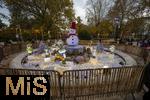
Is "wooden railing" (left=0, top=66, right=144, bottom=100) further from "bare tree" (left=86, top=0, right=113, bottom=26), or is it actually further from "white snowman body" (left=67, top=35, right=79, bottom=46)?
"bare tree" (left=86, top=0, right=113, bottom=26)

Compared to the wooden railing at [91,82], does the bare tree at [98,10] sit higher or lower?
higher

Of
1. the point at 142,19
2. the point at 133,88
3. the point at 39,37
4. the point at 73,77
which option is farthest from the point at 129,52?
the point at 39,37

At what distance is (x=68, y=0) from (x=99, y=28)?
11.0 m

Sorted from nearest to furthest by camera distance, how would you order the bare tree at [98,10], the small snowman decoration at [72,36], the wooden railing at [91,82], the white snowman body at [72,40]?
the wooden railing at [91,82] < the small snowman decoration at [72,36] < the white snowman body at [72,40] < the bare tree at [98,10]

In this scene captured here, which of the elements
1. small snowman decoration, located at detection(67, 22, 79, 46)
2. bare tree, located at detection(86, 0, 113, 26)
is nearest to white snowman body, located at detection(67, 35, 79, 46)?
small snowman decoration, located at detection(67, 22, 79, 46)

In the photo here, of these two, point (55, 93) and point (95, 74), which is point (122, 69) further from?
point (55, 93)

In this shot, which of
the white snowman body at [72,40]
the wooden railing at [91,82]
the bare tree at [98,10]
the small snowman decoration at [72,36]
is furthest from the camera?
the bare tree at [98,10]

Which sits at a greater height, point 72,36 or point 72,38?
point 72,36

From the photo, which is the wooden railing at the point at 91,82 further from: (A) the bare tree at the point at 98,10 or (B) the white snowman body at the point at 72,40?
(A) the bare tree at the point at 98,10

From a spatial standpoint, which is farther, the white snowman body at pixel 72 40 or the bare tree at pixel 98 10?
the bare tree at pixel 98 10

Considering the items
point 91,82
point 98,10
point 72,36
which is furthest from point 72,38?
point 98,10

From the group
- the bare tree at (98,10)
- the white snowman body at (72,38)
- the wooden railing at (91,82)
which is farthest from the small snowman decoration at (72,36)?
the bare tree at (98,10)

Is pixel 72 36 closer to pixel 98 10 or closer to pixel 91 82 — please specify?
pixel 91 82

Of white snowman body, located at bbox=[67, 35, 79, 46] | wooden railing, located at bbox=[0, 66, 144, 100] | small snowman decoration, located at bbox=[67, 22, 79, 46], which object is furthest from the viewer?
white snowman body, located at bbox=[67, 35, 79, 46]
